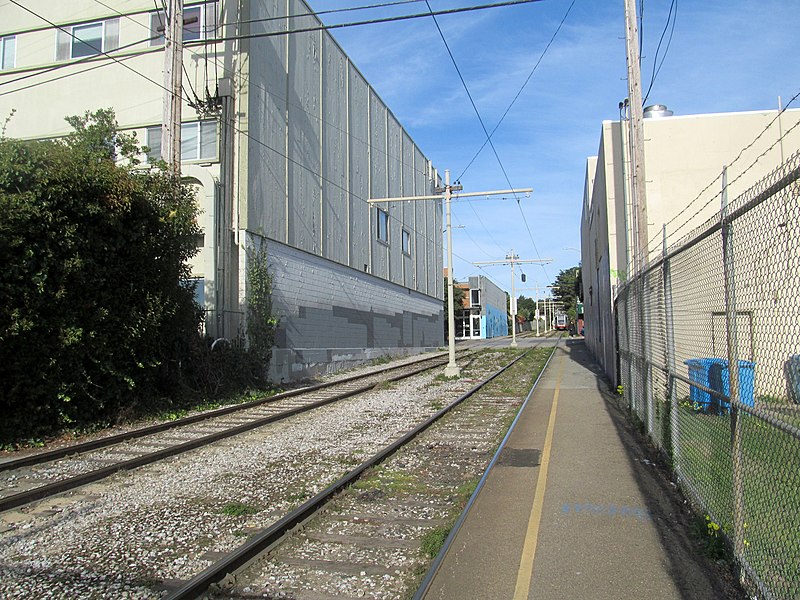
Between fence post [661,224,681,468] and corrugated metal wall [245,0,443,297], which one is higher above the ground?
corrugated metal wall [245,0,443,297]

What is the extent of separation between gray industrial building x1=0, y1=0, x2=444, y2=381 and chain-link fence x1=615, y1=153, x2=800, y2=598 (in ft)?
38.8

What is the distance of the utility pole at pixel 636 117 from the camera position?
494 inches

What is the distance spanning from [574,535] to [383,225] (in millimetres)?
27516

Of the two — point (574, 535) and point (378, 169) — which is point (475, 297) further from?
point (574, 535)

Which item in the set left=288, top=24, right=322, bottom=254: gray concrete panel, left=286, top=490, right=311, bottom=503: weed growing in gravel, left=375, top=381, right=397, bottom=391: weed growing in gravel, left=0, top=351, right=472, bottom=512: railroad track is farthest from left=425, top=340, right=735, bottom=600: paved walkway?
left=288, top=24, right=322, bottom=254: gray concrete panel

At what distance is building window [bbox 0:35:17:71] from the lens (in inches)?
813

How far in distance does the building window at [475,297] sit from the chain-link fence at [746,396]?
71.7 m

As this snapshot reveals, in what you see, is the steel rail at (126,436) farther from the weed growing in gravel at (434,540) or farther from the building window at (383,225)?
the building window at (383,225)

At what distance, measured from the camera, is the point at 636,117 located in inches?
500

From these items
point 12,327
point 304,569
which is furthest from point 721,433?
point 12,327

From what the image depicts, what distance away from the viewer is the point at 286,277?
20469mm

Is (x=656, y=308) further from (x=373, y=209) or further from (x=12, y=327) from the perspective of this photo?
(x=373, y=209)

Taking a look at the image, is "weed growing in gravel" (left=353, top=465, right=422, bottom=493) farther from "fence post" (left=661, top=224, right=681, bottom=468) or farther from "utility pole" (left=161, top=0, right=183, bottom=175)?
"utility pole" (left=161, top=0, right=183, bottom=175)

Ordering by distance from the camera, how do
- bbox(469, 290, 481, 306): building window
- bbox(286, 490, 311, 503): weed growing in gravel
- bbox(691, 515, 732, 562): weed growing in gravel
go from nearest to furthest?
1. bbox(691, 515, 732, 562): weed growing in gravel
2. bbox(286, 490, 311, 503): weed growing in gravel
3. bbox(469, 290, 481, 306): building window
